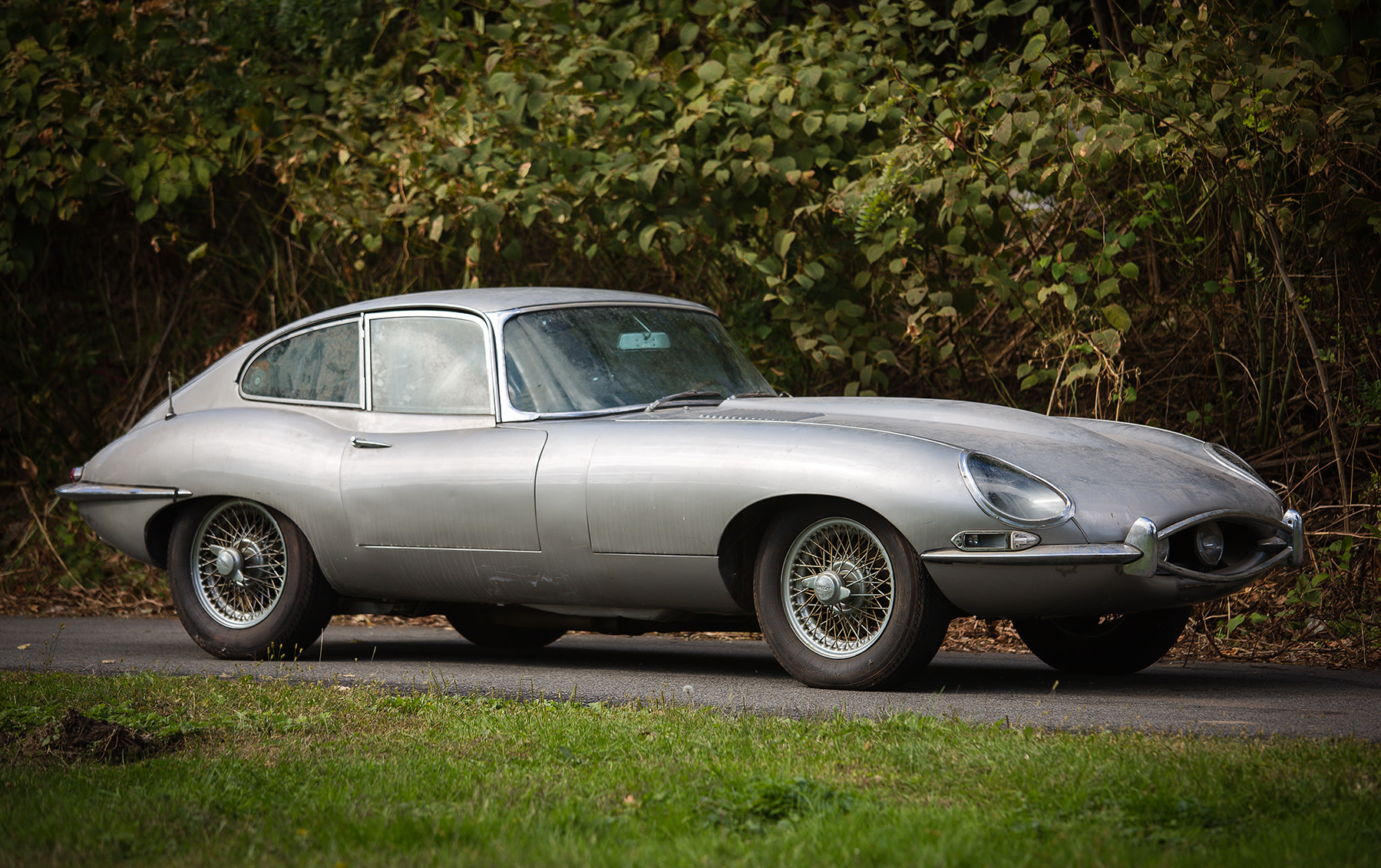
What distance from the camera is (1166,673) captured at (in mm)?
6320

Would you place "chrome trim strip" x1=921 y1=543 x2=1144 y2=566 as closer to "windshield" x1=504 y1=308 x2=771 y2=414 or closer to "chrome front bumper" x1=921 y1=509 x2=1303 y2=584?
"chrome front bumper" x1=921 y1=509 x2=1303 y2=584

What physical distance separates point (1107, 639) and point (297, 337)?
405 cm

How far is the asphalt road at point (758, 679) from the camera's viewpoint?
4.90m

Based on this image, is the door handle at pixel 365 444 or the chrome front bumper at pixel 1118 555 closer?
the chrome front bumper at pixel 1118 555

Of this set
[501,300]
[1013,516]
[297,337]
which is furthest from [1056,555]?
[297,337]

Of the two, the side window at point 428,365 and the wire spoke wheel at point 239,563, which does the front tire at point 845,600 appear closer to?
the side window at point 428,365

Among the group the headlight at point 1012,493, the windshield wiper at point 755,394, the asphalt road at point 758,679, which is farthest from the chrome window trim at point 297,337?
the headlight at point 1012,493

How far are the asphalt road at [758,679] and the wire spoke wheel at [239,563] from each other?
275 millimetres

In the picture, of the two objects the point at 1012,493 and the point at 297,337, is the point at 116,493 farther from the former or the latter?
the point at 1012,493

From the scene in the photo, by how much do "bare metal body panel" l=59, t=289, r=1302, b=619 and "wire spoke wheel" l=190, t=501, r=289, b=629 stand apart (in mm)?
158

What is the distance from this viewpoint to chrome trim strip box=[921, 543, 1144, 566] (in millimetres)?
5039

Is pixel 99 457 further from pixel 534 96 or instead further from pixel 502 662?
pixel 534 96

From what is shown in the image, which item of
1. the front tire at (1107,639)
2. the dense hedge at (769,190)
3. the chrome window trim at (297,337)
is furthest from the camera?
the dense hedge at (769,190)

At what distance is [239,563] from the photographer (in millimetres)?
7000
